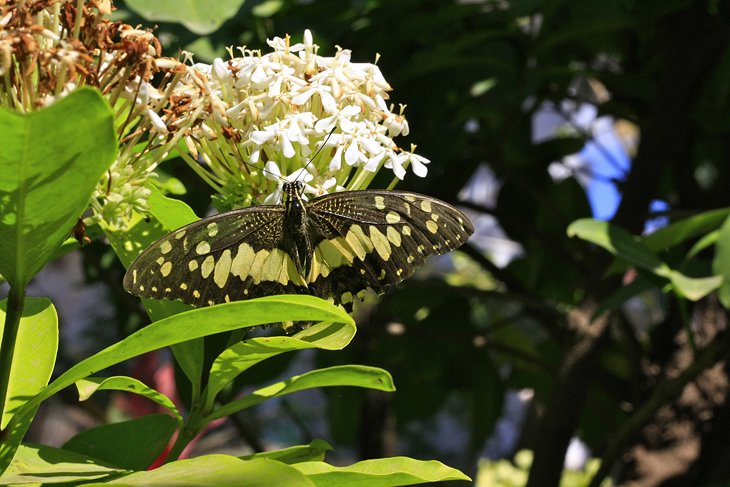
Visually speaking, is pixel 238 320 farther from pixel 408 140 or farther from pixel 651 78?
pixel 651 78

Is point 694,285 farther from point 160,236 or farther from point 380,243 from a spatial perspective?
point 160,236

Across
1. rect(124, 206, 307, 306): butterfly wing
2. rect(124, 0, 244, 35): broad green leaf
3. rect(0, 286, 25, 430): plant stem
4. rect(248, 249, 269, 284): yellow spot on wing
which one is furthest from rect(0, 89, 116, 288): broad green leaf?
rect(124, 0, 244, 35): broad green leaf

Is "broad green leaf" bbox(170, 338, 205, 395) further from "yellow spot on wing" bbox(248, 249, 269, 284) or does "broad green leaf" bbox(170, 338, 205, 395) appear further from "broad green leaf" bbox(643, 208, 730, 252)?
"broad green leaf" bbox(643, 208, 730, 252)

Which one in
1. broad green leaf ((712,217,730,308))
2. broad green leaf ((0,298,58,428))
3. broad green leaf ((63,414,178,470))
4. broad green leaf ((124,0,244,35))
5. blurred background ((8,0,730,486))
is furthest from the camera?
blurred background ((8,0,730,486))

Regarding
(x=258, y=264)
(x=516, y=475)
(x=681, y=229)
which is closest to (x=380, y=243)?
(x=258, y=264)

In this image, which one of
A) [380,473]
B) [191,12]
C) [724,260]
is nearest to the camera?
[380,473]

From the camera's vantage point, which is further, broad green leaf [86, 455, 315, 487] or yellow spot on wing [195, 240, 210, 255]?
yellow spot on wing [195, 240, 210, 255]

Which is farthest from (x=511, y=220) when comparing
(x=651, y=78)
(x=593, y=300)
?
(x=651, y=78)
